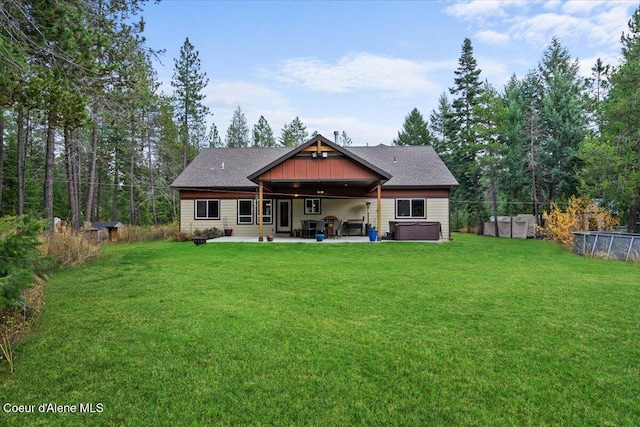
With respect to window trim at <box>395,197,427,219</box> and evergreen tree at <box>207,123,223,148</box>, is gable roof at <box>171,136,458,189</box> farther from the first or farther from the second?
evergreen tree at <box>207,123,223,148</box>

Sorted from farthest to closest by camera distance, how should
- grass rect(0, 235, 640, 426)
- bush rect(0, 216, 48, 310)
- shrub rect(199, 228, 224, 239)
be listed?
shrub rect(199, 228, 224, 239)
bush rect(0, 216, 48, 310)
grass rect(0, 235, 640, 426)

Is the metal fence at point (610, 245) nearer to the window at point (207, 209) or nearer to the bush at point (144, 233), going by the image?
the window at point (207, 209)

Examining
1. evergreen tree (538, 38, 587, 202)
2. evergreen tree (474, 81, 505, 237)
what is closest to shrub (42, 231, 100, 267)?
evergreen tree (474, 81, 505, 237)

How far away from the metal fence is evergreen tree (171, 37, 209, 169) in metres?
26.3

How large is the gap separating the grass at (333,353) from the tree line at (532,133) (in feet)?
47.5

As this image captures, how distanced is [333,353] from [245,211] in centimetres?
1547

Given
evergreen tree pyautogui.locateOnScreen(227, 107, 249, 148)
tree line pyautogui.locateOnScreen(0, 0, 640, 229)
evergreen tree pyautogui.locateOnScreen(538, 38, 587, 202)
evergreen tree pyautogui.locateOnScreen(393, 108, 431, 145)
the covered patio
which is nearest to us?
tree line pyautogui.locateOnScreen(0, 0, 640, 229)

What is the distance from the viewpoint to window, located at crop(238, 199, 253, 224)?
18.1 meters

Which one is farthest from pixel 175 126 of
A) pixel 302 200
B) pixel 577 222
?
pixel 577 222

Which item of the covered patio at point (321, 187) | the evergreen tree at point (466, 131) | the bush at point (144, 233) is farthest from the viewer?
the evergreen tree at point (466, 131)

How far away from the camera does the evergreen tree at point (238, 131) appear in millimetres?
38781

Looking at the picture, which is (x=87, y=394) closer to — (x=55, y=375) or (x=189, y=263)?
(x=55, y=375)

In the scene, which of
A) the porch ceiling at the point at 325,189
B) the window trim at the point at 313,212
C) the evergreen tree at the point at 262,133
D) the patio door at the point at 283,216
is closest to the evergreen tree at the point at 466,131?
the porch ceiling at the point at 325,189

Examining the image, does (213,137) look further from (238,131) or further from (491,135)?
(491,135)
